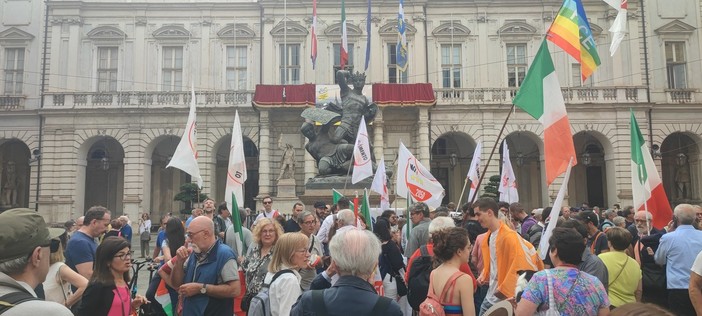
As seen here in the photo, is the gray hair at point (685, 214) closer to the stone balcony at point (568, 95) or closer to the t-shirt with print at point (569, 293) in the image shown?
the t-shirt with print at point (569, 293)

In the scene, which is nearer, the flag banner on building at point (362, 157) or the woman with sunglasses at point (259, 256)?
the woman with sunglasses at point (259, 256)

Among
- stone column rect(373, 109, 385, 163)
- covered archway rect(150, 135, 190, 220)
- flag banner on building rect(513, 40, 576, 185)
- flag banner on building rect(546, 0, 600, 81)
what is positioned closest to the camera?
flag banner on building rect(513, 40, 576, 185)

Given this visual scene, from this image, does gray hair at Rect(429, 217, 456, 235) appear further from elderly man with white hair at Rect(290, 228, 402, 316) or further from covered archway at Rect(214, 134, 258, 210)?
covered archway at Rect(214, 134, 258, 210)

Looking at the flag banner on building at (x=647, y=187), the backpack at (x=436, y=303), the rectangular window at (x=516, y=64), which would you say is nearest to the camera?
the backpack at (x=436, y=303)

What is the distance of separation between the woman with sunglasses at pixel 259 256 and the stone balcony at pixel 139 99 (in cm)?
2760

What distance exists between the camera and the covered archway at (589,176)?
34562mm

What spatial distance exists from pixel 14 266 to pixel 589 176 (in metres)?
37.1

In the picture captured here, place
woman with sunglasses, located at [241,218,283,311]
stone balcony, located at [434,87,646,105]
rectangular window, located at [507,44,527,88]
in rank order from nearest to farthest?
woman with sunglasses, located at [241,218,283,311], stone balcony, located at [434,87,646,105], rectangular window, located at [507,44,527,88]

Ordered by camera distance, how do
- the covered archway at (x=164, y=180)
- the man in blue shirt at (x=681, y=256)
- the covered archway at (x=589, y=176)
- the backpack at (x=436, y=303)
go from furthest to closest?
the covered archway at (x=164, y=180)
the covered archway at (x=589, y=176)
the man in blue shirt at (x=681, y=256)
the backpack at (x=436, y=303)

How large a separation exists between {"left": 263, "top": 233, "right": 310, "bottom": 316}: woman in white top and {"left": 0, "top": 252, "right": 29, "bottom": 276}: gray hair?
2.04 meters

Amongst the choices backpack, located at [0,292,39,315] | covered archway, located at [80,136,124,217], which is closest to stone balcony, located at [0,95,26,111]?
covered archway, located at [80,136,124,217]

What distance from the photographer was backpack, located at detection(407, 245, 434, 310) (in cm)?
548

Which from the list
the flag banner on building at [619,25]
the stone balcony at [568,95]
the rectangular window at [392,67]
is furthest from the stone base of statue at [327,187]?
the rectangular window at [392,67]

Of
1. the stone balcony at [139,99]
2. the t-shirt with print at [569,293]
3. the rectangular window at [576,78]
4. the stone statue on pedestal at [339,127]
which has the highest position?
the rectangular window at [576,78]
